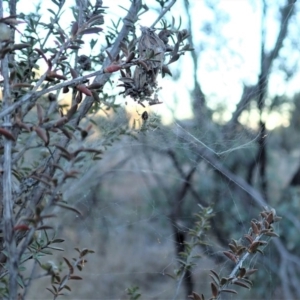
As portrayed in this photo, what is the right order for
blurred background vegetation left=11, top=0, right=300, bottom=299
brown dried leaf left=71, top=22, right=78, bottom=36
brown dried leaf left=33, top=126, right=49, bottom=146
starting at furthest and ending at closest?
1. blurred background vegetation left=11, top=0, right=300, bottom=299
2. brown dried leaf left=71, top=22, right=78, bottom=36
3. brown dried leaf left=33, top=126, right=49, bottom=146

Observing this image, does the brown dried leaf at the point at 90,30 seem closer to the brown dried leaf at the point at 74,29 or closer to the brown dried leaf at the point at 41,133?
the brown dried leaf at the point at 74,29

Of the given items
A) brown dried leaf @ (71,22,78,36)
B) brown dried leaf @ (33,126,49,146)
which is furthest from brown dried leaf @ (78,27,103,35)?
brown dried leaf @ (33,126,49,146)

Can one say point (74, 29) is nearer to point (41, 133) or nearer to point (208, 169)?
point (41, 133)

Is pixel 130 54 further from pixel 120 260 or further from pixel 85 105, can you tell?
pixel 120 260

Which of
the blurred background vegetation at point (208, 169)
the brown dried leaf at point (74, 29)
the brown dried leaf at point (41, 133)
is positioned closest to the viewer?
the brown dried leaf at point (41, 133)

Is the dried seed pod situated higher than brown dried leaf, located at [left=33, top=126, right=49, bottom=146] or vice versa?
the dried seed pod

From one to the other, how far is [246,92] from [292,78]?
1.42 ft

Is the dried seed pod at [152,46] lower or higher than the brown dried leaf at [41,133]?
higher

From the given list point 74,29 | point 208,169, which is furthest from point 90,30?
point 208,169

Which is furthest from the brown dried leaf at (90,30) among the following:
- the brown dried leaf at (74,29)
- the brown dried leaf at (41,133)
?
the brown dried leaf at (41,133)

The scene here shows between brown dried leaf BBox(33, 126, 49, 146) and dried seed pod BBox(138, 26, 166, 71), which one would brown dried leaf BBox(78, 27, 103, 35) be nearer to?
dried seed pod BBox(138, 26, 166, 71)

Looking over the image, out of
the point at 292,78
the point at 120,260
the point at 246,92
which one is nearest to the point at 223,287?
the point at 246,92

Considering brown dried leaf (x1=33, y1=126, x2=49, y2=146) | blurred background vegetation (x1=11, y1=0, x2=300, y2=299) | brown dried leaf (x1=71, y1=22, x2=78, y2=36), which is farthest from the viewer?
blurred background vegetation (x1=11, y1=0, x2=300, y2=299)

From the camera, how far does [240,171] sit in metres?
2.93
